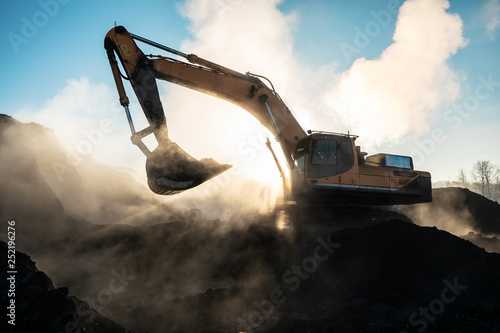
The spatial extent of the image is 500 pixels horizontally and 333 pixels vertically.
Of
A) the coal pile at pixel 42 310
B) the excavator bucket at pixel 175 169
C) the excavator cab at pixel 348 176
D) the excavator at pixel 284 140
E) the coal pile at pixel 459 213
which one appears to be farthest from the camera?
the coal pile at pixel 459 213

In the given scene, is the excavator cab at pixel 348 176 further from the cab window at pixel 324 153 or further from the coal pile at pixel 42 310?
the coal pile at pixel 42 310

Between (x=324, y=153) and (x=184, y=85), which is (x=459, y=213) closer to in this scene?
(x=324, y=153)

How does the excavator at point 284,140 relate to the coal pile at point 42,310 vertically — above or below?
above

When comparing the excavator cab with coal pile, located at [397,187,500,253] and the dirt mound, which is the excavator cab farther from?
the dirt mound

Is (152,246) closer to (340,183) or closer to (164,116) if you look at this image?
(164,116)

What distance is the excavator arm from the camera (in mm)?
5898

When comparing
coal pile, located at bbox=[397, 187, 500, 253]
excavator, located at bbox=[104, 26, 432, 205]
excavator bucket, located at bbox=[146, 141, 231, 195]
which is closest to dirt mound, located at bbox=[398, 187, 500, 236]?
coal pile, located at bbox=[397, 187, 500, 253]

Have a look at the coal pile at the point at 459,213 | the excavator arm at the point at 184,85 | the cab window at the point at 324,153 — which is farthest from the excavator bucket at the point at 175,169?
the coal pile at the point at 459,213

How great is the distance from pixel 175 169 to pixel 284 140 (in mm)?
4181

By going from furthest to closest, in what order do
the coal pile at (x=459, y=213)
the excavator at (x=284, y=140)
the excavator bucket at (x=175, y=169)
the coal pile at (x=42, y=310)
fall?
the coal pile at (x=459, y=213) < the excavator at (x=284, y=140) < the excavator bucket at (x=175, y=169) < the coal pile at (x=42, y=310)

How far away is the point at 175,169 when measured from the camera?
19.2ft

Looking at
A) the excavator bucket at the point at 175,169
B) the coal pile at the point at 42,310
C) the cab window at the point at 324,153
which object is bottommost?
the coal pile at the point at 42,310

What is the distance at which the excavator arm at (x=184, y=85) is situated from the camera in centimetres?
590

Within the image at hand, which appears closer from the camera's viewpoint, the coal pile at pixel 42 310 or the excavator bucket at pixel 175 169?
the coal pile at pixel 42 310
